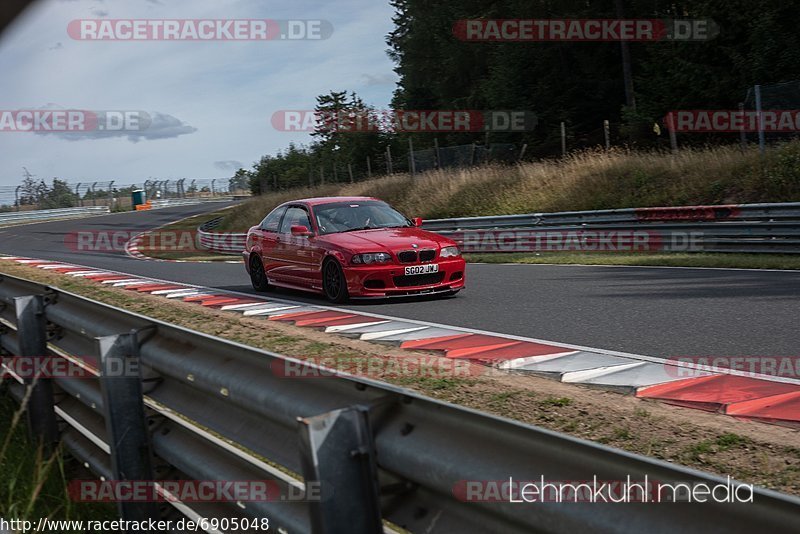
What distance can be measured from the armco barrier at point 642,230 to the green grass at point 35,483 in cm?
1312

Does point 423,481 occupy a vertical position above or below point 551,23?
below

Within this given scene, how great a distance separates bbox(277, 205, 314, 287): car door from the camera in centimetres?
1279

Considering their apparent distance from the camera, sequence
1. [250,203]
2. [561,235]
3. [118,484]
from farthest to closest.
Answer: [250,203] < [561,235] < [118,484]

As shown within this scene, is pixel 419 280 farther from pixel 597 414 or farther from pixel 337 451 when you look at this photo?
pixel 337 451

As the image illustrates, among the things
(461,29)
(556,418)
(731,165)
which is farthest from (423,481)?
(461,29)

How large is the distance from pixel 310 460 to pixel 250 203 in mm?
44388

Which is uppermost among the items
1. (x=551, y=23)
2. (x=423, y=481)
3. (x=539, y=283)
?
(x=551, y=23)

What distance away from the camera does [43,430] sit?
5.41m

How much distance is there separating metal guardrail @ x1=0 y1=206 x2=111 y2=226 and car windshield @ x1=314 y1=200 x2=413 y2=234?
2148 inches

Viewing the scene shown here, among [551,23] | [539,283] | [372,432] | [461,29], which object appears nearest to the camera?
[372,432]

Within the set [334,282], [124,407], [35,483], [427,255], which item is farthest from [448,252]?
[124,407]

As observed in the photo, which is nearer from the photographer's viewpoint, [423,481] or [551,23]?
[423,481]

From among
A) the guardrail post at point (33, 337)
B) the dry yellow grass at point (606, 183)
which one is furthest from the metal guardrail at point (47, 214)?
the guardrail post at point (33, 337)

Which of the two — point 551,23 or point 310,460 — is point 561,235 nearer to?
point 310,460
